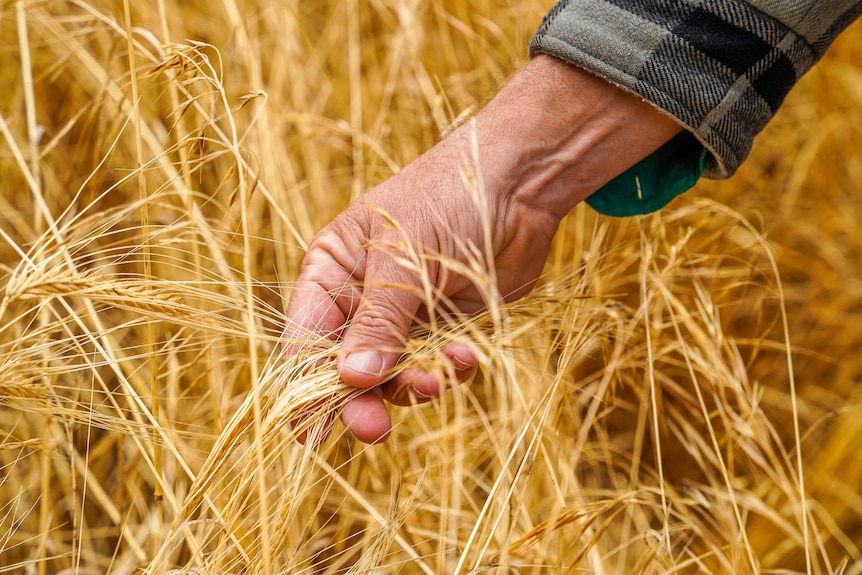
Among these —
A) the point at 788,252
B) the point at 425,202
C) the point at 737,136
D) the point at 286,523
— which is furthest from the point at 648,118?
the point at 788,252

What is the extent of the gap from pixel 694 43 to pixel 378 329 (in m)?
0.42

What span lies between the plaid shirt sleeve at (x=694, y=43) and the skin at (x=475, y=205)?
4cm

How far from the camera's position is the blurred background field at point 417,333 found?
77 centimetres

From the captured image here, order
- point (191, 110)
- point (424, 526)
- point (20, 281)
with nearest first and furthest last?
point (20, 281) → point (424, 526) → point (191, 110)

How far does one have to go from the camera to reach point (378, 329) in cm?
69

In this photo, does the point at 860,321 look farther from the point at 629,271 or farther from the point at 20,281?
the point at 20,281

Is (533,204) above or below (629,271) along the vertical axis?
above

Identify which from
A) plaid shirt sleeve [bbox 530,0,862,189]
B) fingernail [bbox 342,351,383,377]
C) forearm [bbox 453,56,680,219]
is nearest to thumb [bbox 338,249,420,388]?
fingernail [bbox 342,351,383,377]

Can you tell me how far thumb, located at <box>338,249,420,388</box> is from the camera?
680 mm

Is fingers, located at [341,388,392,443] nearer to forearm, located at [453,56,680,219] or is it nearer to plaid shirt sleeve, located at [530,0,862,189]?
forearm, located at [453,56,680,219]

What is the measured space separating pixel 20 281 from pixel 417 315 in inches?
15.4

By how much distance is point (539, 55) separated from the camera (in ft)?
2.65

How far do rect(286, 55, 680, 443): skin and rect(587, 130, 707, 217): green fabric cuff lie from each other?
0.10 metres

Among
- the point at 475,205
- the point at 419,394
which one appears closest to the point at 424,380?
the point at 419,394
